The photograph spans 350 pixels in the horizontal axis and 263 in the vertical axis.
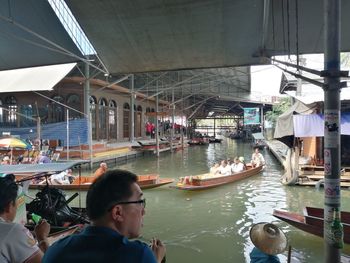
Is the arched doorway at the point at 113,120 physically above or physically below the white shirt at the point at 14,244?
above

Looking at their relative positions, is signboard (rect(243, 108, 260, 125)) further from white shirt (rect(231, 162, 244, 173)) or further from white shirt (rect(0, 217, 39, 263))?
white shirt (rect(0, 217, 39, 263))

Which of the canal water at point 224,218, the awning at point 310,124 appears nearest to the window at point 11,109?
the canal water at point 224,218

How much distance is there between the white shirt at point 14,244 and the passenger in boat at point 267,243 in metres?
2.30

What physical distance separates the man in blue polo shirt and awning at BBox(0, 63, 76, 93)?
1800cm

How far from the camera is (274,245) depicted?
12.4 feet

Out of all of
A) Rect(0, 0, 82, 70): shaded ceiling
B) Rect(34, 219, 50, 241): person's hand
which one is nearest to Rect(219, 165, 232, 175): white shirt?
Rect(0, 0, 82, 70): shaded ceiling

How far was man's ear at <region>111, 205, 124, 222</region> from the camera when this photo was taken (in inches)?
62.3

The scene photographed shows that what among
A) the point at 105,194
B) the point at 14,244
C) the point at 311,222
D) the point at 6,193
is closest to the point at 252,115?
the point at 311,222

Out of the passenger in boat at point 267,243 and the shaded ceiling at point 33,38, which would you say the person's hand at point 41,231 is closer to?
the passenger in boat at point 267,243

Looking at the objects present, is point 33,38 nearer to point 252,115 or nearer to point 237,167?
point 237,167

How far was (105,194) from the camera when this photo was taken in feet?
5.26

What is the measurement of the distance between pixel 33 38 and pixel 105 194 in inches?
381

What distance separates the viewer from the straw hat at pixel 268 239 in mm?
3760

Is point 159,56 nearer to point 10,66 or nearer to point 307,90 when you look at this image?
point 10,66
